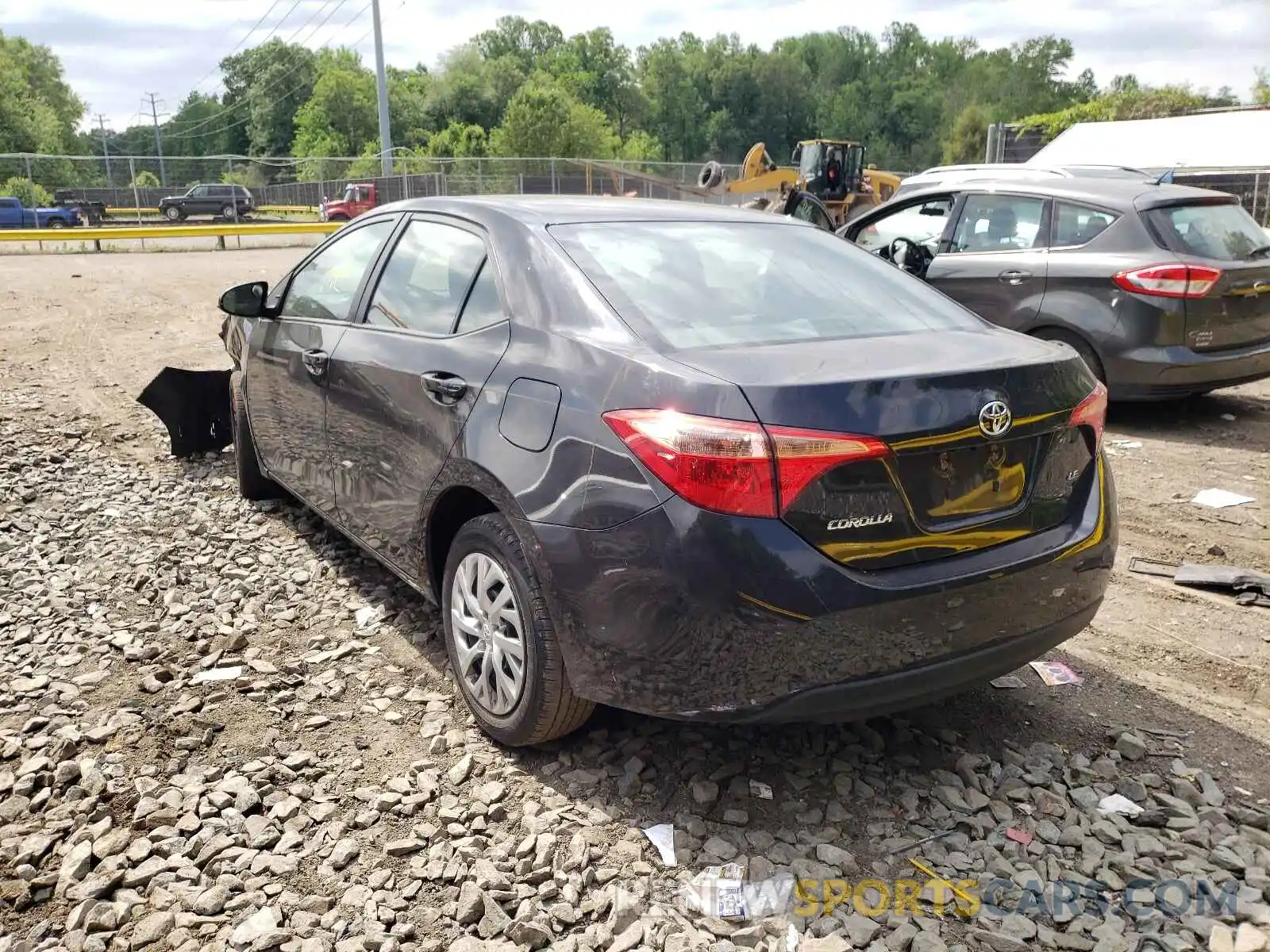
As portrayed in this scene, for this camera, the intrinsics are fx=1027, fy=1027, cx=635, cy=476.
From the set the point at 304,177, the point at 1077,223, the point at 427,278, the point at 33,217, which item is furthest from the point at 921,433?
the point at 304,177

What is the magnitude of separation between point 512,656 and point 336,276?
213 centimetres

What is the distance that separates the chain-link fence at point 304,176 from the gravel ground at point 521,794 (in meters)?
31.0

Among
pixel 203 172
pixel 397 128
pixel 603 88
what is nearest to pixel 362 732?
pixel 203 172

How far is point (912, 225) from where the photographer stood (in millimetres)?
8961

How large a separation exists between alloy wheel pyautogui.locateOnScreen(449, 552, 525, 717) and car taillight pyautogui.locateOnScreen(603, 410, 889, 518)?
0.78 m

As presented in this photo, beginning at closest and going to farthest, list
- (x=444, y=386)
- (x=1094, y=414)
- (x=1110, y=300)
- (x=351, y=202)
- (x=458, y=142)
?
1. (x=1094, y=414)
2. (x=444, y=386)
3. (x=1110, y=300)
4. (x=351, y=202)
5. (x=458, y=142)

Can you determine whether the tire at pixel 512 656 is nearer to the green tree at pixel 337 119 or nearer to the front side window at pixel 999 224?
the front side window at pixel 999 224

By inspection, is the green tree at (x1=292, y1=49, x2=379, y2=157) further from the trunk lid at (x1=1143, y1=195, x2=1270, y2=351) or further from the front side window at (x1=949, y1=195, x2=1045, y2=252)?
the trunk lid at (x1=1143, y1=195, x2=1270, y2=351)

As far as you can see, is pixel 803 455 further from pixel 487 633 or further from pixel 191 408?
pixel 191 408

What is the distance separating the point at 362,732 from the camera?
339 cm

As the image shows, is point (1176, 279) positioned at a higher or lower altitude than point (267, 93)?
lower

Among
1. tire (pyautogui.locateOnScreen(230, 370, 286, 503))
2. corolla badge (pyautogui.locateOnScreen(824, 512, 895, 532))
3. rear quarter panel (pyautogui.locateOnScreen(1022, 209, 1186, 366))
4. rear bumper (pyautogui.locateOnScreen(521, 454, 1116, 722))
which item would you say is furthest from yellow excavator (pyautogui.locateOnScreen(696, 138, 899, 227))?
corolla badge (pyautogui.locateOnScreen(824, 512, 895, 532))

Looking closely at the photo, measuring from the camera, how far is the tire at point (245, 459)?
17.6 ft

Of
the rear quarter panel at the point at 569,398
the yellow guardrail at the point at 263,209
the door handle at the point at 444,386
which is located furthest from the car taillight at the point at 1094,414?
the yellow guardrail at the point at 263,209
